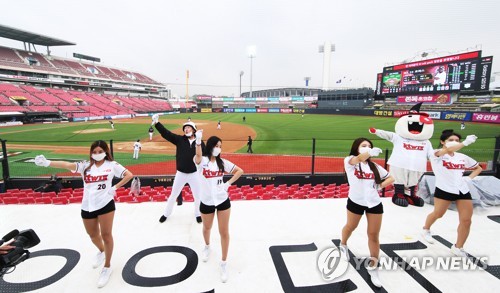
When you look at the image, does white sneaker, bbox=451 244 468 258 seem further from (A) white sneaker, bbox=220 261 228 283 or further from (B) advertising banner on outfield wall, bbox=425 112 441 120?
(B) advertising banner on outfield wall, bbox=425 112 441 120

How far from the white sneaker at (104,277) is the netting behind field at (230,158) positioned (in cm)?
721

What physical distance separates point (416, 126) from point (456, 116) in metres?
41.8

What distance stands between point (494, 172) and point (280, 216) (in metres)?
8.22

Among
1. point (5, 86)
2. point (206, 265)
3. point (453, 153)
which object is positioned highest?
point (5, 86)

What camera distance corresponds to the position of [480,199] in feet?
18.4

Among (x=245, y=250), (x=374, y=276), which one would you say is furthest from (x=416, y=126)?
(x=245, y=250)

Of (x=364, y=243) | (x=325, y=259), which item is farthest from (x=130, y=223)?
(x=364, y=243)

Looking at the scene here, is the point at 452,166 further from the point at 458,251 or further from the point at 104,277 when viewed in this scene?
the point at 104,277

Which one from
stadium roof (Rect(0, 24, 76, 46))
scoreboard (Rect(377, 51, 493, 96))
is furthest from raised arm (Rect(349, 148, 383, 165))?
stadium roof (Rect(0, 24, 76, 46))

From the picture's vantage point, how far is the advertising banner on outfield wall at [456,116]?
1380 inches

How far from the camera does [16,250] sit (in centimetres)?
259

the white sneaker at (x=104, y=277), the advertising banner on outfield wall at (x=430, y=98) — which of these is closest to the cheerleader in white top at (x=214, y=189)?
the white sneaker at (x=104, y=277)

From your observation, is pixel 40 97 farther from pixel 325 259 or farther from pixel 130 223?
pixel 325 259

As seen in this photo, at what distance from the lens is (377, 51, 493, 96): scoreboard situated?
30500 millimetres
